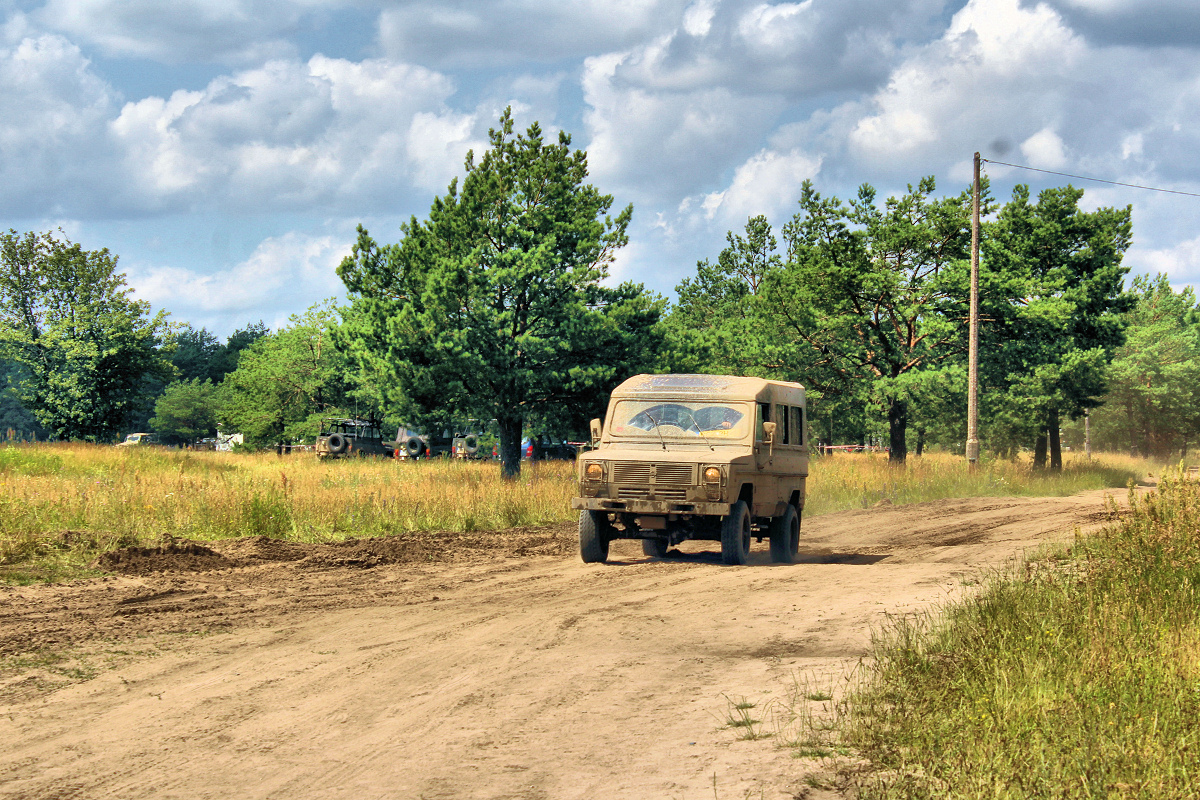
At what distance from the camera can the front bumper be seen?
42.0ft

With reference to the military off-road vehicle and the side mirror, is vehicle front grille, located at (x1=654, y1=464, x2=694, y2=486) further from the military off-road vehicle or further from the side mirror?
the side mirror

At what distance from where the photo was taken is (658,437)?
45.9 feet

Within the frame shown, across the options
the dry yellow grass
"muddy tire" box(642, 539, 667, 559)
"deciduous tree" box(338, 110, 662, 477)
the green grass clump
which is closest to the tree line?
"deciduous tree" box(338, 110, 662, 477)

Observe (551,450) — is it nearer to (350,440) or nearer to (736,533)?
(350,440)

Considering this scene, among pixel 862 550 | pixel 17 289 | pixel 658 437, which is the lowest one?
pixel 862 550

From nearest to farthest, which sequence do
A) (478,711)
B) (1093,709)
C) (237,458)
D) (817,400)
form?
(1093,709)
(478,711)
(817,400)
(237,458)

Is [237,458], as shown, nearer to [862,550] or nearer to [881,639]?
[862,550]

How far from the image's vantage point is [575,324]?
2483 cm

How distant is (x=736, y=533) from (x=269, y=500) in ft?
25.0

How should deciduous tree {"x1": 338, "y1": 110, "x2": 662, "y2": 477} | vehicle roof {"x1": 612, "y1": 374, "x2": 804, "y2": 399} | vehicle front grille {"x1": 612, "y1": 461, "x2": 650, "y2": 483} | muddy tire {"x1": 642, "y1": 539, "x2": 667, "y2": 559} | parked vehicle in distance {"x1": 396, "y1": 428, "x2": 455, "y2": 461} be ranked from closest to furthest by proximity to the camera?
vehicle front grille {"x1": 612, "y1": 461, "x2": 650, "y2": 483}, vehicle roof {"x1": 612, "y1": 374, "x2": 804, "y2": 399}, muddy tire {"x1": 642, "y1": 539, "x2": 667, "y2": 559}, deciduous tree {"x1": 338, "y1": 110, "x2": 662, "y2": 477}, parked vehicle in distance {"x1": 396, "y1": 428, "x2": 455, "y2": 461}

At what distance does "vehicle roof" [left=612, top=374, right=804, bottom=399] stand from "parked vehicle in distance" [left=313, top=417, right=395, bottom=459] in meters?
27.8

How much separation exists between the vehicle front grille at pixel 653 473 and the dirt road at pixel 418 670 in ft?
3.88

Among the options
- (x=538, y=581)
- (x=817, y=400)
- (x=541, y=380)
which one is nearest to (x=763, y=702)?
(x=538, y=581)

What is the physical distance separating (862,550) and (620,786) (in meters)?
11.9
